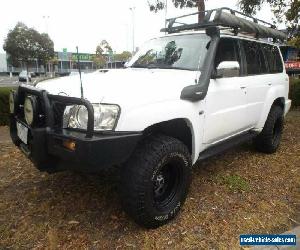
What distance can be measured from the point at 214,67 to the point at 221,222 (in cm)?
173

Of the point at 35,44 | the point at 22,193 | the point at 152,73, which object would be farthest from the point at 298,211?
the point at 35,44

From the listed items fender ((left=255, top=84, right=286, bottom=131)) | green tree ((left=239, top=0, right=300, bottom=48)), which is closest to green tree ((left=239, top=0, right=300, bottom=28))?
green tree ((left=239, top=0, right=300, bottom=48))

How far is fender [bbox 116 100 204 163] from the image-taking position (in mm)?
2900

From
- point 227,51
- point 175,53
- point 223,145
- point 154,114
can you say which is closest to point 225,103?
point 223,145

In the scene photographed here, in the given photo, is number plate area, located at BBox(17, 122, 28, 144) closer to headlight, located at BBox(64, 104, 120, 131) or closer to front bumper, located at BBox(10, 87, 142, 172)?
front bumper, located at BBox(10, 87, 142, 172)

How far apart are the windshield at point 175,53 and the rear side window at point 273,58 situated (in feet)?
5.91

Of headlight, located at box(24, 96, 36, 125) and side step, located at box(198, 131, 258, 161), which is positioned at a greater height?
headlight, located at box(24, 96, 36, 125)

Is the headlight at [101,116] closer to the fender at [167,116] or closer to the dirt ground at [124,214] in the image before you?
the fender at [167,116]

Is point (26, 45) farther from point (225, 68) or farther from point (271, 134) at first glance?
point (225, 68)

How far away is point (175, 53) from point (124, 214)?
201 centimetres

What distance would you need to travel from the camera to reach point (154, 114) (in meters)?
3.08

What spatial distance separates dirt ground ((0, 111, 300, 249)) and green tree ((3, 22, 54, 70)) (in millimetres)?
38890

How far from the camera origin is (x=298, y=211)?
3811 millimetres

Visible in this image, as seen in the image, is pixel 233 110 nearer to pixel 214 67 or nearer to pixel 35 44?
pixel 214 67
